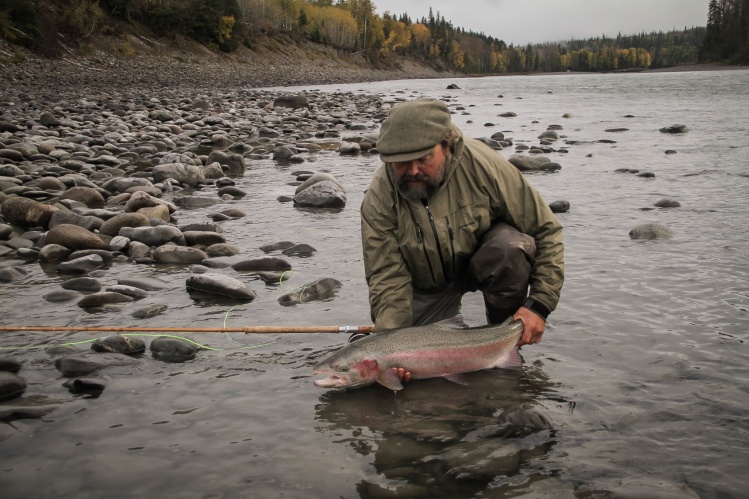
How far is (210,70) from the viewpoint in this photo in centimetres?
5294

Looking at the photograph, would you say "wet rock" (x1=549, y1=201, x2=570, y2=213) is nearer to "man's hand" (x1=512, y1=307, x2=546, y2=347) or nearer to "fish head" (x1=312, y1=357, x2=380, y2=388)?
"man's hand" (x1=512, y1=307, x2=546, y2=347)

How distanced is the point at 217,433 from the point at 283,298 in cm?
229

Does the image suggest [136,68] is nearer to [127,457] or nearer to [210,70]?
[210,70]

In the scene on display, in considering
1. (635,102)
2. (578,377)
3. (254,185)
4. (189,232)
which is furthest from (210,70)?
(578,377)

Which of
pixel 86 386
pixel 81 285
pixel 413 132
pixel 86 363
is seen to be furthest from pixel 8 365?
pixel 413 132

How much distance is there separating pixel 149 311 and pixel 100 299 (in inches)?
19.5

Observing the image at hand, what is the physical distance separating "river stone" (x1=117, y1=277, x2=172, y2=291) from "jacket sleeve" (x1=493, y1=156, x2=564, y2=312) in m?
3.34

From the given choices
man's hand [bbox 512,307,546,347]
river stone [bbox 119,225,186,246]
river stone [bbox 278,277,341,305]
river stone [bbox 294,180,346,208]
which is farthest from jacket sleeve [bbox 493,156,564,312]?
river stone [bbox 294,180,346,208]

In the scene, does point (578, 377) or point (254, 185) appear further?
point (254, 185)

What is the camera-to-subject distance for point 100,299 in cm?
561

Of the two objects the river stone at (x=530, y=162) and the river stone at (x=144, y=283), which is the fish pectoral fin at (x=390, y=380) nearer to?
the river stone at (x=144, y=283)

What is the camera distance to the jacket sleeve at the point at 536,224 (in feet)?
14.4

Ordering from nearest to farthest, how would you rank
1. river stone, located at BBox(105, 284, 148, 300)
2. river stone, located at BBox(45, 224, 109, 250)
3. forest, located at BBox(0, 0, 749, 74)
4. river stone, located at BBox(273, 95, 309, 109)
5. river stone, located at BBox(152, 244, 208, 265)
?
1. river stone, located at BBox(105, 284, 148, 300)
2. river stone, located at BBox(152, 244, 208, 265)
3. river stone, located at BBox(45, 224, 109, 250)
4. river stone, located at BBox(273, 95, 309, 109)
5. forest, located at BBox(0, 0, 749, 74)

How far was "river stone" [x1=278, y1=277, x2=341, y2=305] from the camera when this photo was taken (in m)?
5.89
